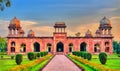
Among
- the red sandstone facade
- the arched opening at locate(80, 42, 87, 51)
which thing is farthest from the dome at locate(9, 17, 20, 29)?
the arched opening at locate(80, 42, 87, 51)

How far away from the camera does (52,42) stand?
50906 millimetres

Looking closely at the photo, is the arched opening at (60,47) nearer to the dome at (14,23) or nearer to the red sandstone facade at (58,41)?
the red sandstone facade at (58,41)

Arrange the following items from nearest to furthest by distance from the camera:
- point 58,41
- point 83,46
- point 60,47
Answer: point 58,41 < point 83,46 < point 60,47

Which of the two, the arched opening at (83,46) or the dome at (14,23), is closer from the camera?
the dome at (14,23)

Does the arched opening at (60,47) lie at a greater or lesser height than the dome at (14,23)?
lesser

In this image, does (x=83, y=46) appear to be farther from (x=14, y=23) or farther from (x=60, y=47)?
(x=14, y=23)

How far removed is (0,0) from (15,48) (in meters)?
36.8

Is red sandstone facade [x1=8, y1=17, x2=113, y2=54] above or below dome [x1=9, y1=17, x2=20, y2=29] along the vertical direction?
below

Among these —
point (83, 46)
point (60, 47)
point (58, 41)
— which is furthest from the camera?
point (60, 47)

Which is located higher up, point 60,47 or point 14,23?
point 14,23

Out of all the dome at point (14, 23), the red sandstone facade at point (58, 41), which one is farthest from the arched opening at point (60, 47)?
the dome at point (14, 23)

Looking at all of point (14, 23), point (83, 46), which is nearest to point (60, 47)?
point (83, 46)

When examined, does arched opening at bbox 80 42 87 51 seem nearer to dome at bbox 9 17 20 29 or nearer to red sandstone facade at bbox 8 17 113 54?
red sandstone facade at bbox 8 17 113 54

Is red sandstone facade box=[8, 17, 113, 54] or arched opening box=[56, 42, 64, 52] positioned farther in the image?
arched opening box=[56, 42, 64, 52]
